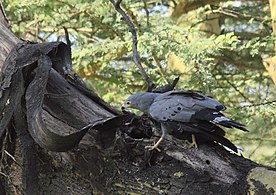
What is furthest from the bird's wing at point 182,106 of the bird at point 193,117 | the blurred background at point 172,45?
the blurred background at point 172,45

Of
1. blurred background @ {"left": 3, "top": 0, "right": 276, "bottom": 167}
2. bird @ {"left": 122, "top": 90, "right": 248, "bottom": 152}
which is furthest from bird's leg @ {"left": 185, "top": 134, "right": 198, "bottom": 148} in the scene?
blurred background @ {"left": 3, "top": 0, "right": 276, "bottom": 167}

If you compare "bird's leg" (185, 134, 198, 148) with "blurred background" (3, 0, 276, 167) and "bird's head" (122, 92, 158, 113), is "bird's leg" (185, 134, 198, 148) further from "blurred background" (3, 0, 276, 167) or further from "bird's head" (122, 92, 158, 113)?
"blurred background" (3, 0, 276, 167)

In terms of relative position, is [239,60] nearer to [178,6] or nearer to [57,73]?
[178,6]

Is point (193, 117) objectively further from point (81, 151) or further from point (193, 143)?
point (81, 151)

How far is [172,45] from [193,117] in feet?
3.96

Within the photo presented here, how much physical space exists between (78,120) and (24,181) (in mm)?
125

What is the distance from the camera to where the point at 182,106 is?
63 centimetres

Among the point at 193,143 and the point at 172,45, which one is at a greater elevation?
the point at 193,143

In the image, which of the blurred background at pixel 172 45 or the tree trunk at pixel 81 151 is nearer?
the tree trunk at pixel 81 151

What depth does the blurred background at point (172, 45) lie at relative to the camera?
5.99 ft

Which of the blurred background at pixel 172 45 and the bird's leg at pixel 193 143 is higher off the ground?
the bird's leg at pixel 193 143

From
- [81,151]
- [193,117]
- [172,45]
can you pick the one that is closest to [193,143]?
[193,117]

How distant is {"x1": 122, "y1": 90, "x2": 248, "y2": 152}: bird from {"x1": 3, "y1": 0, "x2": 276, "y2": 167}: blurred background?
3.36 feet

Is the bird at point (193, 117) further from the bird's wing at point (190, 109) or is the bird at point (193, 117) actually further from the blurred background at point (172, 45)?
the blurred background at point (172, 45)
